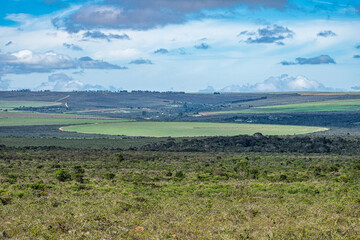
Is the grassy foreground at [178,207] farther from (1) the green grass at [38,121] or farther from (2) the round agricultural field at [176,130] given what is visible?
(1) the green grass at [38,121]

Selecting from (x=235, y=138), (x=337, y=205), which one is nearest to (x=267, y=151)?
(x=235, y=138)

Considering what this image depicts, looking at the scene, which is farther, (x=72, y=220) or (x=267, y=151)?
(x=267, y=151)

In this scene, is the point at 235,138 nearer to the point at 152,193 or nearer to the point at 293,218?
the point at 152,193

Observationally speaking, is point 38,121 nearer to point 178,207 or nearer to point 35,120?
point 35,120

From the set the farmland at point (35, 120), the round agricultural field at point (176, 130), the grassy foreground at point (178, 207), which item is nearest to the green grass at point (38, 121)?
the farmland at point (35, 120)

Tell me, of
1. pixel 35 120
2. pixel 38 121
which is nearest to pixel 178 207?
pixel 38 121

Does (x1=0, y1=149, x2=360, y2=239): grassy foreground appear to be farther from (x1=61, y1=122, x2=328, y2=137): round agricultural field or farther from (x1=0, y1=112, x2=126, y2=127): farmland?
(x1=0, y1=112, x2=126, y2=127): farmland

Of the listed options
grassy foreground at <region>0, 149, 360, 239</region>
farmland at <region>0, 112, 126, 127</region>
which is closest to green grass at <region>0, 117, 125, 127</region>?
farmland at <region>0, 112, 126, 127</region>

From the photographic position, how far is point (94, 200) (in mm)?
25516

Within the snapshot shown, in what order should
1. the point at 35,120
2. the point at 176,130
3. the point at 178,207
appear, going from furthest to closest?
the point at 35,120, the point at 176,130, the point at 178,207

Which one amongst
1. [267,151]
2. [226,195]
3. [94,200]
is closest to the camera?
[94,200]

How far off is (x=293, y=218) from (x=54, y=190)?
1474 centimetres

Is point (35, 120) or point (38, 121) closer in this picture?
point (38, 121)

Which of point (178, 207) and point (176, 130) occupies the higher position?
point (178, 207)
